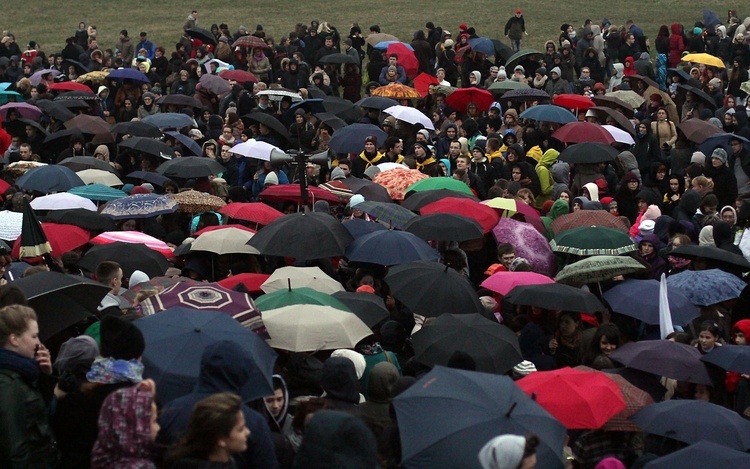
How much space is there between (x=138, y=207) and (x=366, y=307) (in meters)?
4.32

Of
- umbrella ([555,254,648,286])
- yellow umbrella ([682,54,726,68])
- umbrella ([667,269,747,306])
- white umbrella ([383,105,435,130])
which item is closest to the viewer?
umbrella ([667,269,747,306])

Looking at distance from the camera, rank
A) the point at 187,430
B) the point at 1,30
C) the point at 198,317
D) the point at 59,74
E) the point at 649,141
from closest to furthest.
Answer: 1. the point at 187,430
2. the point at 198,317
3. the point at 649,141
4. the point at 59,74
5. the point at 1,30

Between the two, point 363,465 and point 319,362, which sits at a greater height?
point 363,465

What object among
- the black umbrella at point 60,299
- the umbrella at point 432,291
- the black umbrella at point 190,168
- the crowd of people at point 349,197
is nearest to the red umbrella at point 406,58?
the crowd of people at point 349,197

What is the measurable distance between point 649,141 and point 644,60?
8.69 metres

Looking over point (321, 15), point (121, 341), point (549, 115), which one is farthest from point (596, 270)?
point (321, 15)

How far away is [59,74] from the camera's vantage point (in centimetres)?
2612

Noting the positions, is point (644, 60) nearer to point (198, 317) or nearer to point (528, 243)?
point (528, 243)

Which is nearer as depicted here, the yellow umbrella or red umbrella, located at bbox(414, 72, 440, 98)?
red umbrella, located at bbox(414, 72, 440, 98)

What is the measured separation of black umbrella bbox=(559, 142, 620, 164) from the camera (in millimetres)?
16125

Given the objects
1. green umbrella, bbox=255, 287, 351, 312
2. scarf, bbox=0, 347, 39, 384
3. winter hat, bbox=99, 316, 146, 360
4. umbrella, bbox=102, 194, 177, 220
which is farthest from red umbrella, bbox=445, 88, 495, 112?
scarf, bbox=0, 347, 39, 384

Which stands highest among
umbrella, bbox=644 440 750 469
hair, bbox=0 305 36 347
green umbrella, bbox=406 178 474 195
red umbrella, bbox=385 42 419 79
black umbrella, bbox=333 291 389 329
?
hair, bbox=0 305 36 347

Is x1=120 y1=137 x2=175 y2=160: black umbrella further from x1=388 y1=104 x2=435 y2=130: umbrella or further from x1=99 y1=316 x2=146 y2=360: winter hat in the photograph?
x1=99 y1=316 x2=146 y2=360: winter hat

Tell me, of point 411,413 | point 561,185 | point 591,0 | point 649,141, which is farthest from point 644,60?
point 411,413
